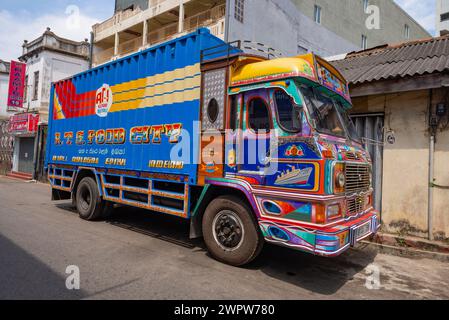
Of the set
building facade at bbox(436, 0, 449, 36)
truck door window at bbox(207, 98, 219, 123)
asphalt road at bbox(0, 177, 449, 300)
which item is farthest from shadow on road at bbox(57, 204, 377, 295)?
building facade at bbox(436, 0, 449, 36)

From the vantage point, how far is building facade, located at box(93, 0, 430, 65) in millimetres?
16172

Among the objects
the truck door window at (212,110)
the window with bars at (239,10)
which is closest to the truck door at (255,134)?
the truck door window at (212,110)

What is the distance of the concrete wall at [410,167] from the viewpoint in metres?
5.98

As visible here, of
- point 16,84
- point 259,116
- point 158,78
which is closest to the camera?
point 259,116

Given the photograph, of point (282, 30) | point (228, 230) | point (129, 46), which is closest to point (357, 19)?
point (282, 30)

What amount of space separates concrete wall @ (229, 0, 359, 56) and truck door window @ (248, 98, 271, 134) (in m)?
11.8

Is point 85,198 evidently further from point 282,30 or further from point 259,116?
point 282,30

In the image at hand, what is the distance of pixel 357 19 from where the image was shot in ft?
82.5

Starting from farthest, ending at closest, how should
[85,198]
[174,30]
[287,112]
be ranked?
[174,30] → [85,198] → [287,112]

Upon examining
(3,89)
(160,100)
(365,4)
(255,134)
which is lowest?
(255,134)

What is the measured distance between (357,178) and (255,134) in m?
1.59

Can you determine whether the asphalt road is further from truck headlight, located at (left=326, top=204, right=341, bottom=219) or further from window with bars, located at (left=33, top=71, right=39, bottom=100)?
window with bars, located at (left=33, top=71, right=39, bottom=100)
